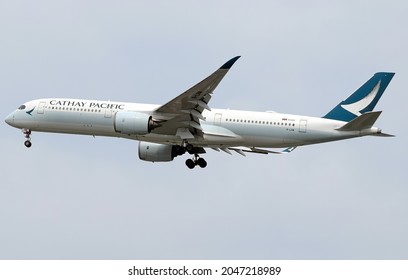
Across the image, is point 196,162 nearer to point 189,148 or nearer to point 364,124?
point 189,148

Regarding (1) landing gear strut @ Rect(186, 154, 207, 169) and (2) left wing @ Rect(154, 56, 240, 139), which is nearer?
(2) left wing @ Rect(154, 56, 240, 139)

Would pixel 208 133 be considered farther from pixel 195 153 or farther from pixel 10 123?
pixel 10 123

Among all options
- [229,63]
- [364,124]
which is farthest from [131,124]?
[364,124]

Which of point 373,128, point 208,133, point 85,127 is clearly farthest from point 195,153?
point 373,128

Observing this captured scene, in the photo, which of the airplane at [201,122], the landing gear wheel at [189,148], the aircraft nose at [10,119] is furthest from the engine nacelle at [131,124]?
the aircraft nose at [10,119]

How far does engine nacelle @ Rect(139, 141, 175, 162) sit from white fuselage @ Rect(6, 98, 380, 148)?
2782 millimetres

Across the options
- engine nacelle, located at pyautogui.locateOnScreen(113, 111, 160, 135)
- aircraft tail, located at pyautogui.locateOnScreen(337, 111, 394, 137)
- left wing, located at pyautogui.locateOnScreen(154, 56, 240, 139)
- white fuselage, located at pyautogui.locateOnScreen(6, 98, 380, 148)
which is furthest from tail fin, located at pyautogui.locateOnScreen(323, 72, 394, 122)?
engine nacelle, located at pyautogui.locateOnScreen(113, 111, 160, 135)

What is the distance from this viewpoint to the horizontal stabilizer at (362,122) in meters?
63.7

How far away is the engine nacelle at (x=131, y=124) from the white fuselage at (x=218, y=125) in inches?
45.2

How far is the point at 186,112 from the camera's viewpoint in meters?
66.4

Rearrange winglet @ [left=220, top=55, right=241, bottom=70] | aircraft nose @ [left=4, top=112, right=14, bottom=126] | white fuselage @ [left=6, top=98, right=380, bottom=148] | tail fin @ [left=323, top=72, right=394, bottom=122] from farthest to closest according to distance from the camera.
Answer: aircraft nose @ [left=4, top=112, right=14, bottom=126]
tail fin @ [left=323, top=72, right=394, bottom=122]
white fuselage @ [left=6, top=98, right=380, bottom=148]
winglet @ [left=220, top=55, right=241, bottom=70]

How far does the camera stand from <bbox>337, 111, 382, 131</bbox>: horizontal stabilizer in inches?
2507

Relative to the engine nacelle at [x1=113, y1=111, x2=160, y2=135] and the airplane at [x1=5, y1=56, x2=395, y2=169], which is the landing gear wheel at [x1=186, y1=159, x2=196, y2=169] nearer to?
the airplane at [x1=5, y1=56, x2=395, y2=169]

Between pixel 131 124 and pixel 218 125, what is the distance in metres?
5.85
